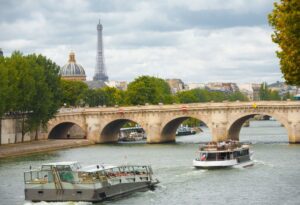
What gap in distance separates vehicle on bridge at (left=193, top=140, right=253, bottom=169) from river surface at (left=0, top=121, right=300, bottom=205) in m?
1.16

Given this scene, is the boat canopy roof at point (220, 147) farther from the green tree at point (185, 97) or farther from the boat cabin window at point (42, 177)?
the green tree at point (185, 97)

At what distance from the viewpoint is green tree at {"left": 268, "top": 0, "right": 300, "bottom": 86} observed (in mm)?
39625

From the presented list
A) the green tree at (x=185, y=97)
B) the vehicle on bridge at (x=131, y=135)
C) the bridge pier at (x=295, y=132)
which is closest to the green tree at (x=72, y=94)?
the vehicle on bridge at (x=131, y=135)

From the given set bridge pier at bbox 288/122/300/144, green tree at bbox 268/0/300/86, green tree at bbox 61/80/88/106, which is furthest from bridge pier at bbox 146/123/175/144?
green tree at bbox 268/0/300/86

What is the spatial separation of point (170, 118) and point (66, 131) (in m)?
23.1

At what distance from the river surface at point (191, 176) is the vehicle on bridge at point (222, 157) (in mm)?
1160

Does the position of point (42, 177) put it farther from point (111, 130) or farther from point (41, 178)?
point (111, 130)

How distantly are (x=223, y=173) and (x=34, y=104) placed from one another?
1579 inches

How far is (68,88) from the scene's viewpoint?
156m

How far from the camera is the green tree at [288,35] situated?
39.6 m

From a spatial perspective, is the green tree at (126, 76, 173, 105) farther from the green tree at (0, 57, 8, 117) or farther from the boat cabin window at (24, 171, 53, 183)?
the boat cabin window at (24, 171, 53, 183)

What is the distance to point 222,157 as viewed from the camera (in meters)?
77.4

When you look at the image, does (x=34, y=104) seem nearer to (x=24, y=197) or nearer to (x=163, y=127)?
(x=163, y=127)

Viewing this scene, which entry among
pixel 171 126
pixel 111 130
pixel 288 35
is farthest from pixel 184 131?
pixel 288 35
